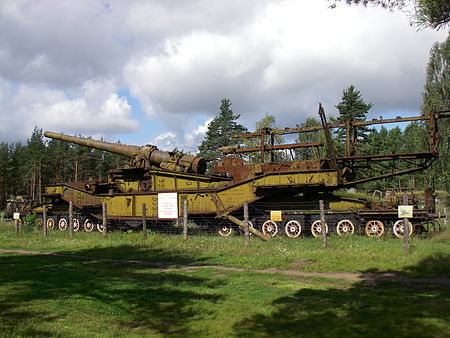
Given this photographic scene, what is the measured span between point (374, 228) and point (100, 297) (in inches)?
492

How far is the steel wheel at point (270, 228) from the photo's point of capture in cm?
1945

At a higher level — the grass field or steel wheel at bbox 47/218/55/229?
steel wheel at bbox 47/218/55/229

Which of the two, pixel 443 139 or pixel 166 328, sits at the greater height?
pixel 443 139

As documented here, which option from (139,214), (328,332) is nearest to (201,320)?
(328,332)

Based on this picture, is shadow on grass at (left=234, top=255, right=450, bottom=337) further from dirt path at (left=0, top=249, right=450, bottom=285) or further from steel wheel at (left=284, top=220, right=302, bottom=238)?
steel wheel at (left=284, top=220, right=302, bottom=238)

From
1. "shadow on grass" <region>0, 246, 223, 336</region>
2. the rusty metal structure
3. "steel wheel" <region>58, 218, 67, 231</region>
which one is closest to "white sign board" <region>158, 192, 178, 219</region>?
the rusty metal structure

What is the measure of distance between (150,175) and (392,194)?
40.0ft

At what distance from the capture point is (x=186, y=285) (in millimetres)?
9062

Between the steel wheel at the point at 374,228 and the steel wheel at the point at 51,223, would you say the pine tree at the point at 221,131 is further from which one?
the steel wheel at the point at 374,228

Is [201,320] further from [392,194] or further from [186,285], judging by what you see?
[392,194]

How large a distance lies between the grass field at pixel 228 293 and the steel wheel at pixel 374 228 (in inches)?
116

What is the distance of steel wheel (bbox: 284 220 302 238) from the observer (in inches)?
743

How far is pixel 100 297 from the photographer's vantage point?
789 cm

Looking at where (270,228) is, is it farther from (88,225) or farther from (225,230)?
(88,225)
